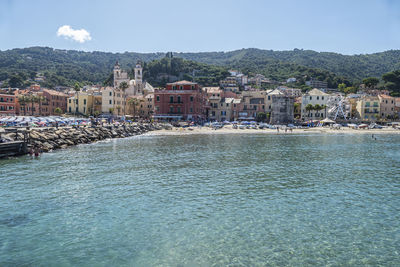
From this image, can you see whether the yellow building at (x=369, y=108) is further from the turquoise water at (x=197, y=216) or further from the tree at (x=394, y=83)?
the turquoise water at (x=197, y=216)

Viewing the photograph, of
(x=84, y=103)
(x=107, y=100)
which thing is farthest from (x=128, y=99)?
(x=84, y=103)

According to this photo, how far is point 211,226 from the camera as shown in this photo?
13711 mm

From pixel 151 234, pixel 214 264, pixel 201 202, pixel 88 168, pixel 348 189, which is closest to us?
pixel 214 264

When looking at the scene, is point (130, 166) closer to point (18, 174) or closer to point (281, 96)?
point (18, 174)

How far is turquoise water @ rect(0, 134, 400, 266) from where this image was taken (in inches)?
438

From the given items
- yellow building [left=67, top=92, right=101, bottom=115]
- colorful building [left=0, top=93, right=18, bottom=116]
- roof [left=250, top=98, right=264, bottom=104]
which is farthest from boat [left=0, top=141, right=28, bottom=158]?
roof [left=250, top=98, right=264, bottom=104]

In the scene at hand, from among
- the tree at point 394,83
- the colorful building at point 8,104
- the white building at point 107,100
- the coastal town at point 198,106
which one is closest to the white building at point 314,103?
the coastal town at point 198,106

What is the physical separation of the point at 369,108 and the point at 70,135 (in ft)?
310

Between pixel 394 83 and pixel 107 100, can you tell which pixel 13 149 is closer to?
pixel 107 100

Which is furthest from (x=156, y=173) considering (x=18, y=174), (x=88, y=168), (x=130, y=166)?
(x=18, y=174)

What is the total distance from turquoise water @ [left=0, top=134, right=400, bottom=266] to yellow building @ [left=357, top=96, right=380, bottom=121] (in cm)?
8734

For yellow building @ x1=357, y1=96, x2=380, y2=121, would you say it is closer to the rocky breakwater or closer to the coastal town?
the coastal town

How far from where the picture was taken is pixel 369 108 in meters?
104

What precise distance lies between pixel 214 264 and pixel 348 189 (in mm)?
13550
